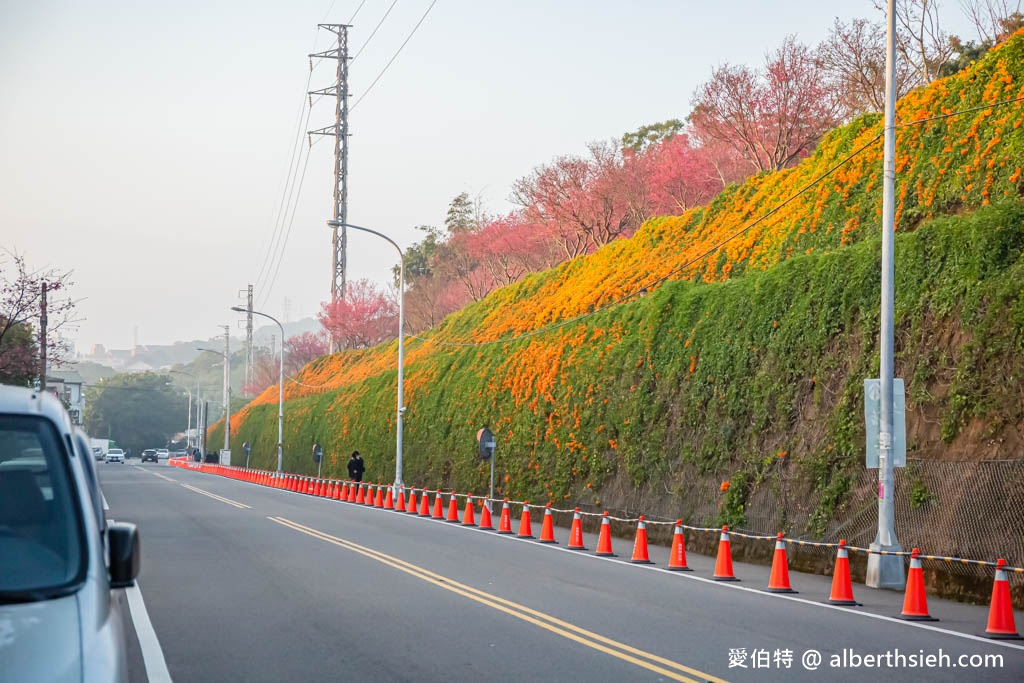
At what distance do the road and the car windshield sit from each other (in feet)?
13.9

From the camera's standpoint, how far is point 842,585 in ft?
47.7

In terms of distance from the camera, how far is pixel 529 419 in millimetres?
35750

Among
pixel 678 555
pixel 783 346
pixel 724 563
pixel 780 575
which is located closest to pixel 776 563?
pixel 780 575

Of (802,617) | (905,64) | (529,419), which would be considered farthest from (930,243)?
(905,64)

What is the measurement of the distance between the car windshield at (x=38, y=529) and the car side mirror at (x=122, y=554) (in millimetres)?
167

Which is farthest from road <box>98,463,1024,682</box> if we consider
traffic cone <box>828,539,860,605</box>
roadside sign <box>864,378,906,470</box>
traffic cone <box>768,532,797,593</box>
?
roadside sign <box>864,378,906,470</box>

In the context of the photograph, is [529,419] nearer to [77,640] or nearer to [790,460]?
[790,460]

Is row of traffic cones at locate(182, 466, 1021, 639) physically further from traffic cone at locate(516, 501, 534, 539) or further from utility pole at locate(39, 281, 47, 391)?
utility pole at locate(39, 281, 47, 391)

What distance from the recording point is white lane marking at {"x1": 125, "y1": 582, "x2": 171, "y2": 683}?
9266mm

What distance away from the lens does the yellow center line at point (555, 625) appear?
9703 mm

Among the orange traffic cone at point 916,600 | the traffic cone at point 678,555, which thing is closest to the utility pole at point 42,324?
the traffic cone at point 678,555

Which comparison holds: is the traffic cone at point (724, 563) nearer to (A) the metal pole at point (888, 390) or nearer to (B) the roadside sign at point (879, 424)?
(A) the metal pole at point (888, 390)

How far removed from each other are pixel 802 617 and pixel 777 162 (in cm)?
3473

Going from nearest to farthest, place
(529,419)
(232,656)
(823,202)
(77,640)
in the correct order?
(77,640) → (232,656) → (823,202) → (529,419)
